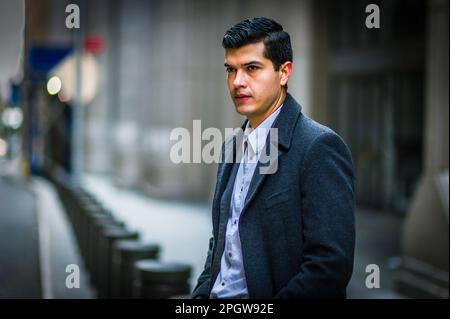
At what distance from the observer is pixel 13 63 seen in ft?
14.4

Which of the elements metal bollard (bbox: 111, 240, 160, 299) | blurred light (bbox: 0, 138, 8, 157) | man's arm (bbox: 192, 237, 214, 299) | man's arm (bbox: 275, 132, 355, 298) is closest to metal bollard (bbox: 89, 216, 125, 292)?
metal bollard (bbox: 111, 240, 160, 299)

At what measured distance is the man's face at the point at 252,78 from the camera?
101 inches

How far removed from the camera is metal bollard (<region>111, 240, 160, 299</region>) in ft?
22.0

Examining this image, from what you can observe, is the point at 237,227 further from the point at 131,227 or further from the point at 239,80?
the point at 131,227

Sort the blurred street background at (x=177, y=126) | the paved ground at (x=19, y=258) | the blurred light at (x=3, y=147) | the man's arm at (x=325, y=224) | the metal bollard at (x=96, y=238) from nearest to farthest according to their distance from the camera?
1. the man's arm at (x=325, y=224)
2. the paved ground at (x=19, y=258)
3. the blurred street background at (x=177, y=126)
4. the metal bollard at (x=96, y=238)
5. the blurred light at (x=3, y=147)

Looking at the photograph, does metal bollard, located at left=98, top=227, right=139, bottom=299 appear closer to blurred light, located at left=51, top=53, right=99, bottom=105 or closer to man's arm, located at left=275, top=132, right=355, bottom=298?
man's arm, located at left=275, top=132, right=355, bottom=298

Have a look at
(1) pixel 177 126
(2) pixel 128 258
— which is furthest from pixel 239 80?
(1) pixel 177 126

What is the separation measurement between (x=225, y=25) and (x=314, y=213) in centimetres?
1692

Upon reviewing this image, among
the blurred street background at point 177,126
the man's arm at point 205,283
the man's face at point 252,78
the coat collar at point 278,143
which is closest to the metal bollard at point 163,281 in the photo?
the blurred street background at point 177,126

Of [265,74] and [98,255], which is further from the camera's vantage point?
[98,255]

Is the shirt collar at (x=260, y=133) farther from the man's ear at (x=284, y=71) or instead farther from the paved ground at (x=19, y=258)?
the paved ground at (x=19, y=258)
